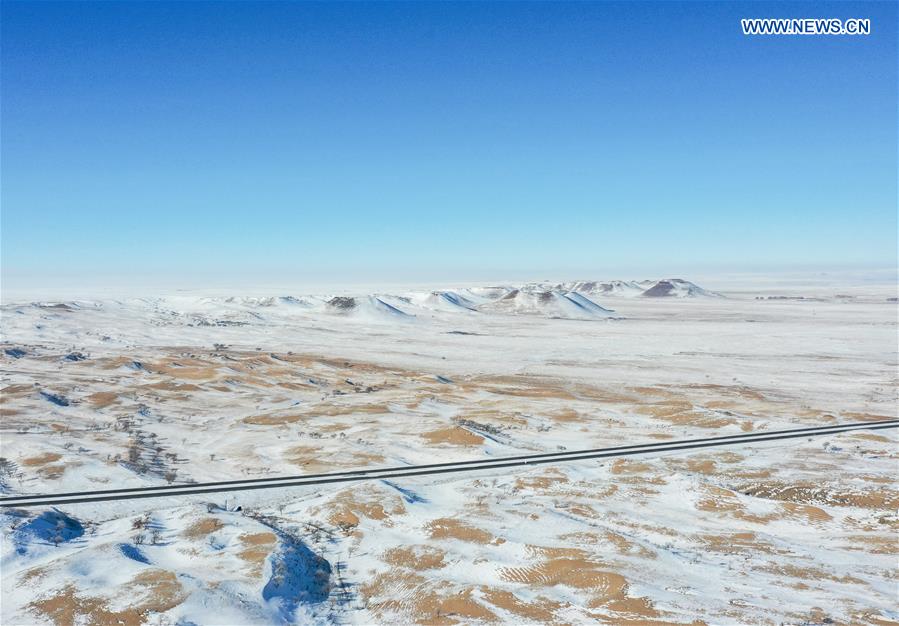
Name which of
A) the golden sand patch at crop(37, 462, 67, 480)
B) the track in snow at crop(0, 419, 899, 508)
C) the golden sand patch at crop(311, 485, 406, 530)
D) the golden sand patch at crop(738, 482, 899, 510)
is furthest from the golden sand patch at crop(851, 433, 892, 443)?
the golden sand patch at crop(37, 462, 67, 480)

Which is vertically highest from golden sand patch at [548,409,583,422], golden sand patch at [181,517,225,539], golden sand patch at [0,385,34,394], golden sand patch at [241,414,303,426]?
golden sand patch at [0,385,34,394]

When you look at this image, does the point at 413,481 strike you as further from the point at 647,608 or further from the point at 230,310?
the point at 230,310

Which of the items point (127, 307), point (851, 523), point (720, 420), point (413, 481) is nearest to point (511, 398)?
point (720, 420)

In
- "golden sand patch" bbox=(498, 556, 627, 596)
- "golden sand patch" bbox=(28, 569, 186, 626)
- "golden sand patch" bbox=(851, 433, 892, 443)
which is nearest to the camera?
"golden sand patch" bbox=(28, 569, 186, 626)

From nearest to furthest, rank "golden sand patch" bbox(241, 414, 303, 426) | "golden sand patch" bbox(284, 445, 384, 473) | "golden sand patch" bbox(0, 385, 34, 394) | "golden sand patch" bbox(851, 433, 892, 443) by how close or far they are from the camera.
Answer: "golden sand patch" bbox(284, 445, 384, 473), "golden sand patch" bbox(851, 433, 892, 443), "golden sand patch" bbox(241, 414, 303, 426), "golden sand patch" bbox(0, 385, 34, 394)

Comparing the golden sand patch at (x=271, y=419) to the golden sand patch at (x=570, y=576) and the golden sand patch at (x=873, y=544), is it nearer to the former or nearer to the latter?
the golden sand patch at (x=570, y=576)

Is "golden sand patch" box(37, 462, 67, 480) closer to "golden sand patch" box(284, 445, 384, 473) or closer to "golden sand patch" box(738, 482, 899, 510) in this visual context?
"golden sand patch" box(284, 445, 384, 473)
